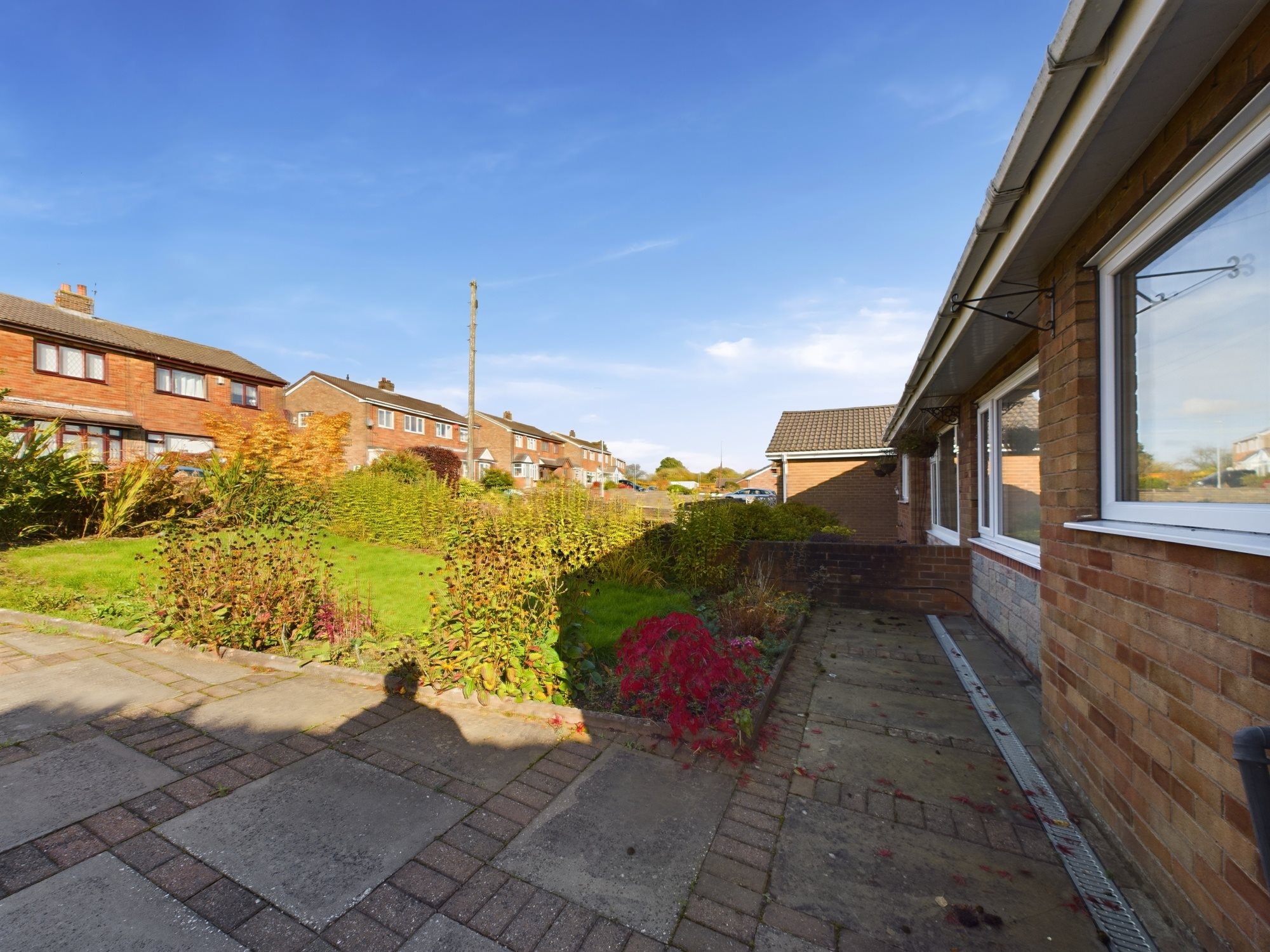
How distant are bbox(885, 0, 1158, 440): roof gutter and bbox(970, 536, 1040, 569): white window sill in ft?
7.69

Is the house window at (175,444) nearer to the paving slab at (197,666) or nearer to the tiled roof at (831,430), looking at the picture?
the paving slab at (197,666)

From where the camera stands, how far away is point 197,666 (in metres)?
4.23

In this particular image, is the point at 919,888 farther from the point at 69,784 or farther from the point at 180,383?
the point at 180,383

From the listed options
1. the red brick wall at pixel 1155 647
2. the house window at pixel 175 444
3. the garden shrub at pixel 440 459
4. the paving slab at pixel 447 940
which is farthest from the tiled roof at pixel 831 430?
the house window at pixel 175 444

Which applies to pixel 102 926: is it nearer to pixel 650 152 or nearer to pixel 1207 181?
pixel 1207 181

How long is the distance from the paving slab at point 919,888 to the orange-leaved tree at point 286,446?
1637 cm

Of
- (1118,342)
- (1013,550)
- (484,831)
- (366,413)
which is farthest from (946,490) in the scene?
(366,413)

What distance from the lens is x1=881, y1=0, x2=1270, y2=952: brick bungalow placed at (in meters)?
1.64

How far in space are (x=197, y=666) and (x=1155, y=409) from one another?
617cm

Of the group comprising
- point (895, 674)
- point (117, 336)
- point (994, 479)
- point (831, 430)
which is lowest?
point (895, 674)

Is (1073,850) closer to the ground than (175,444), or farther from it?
closer to the ground

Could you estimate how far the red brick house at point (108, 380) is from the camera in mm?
16766

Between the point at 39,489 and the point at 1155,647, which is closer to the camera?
the point at 1155,647

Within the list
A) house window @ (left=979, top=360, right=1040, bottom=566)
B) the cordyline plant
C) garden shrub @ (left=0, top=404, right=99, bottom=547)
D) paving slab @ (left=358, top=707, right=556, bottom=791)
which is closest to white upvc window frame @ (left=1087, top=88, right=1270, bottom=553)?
the cordyline plant
